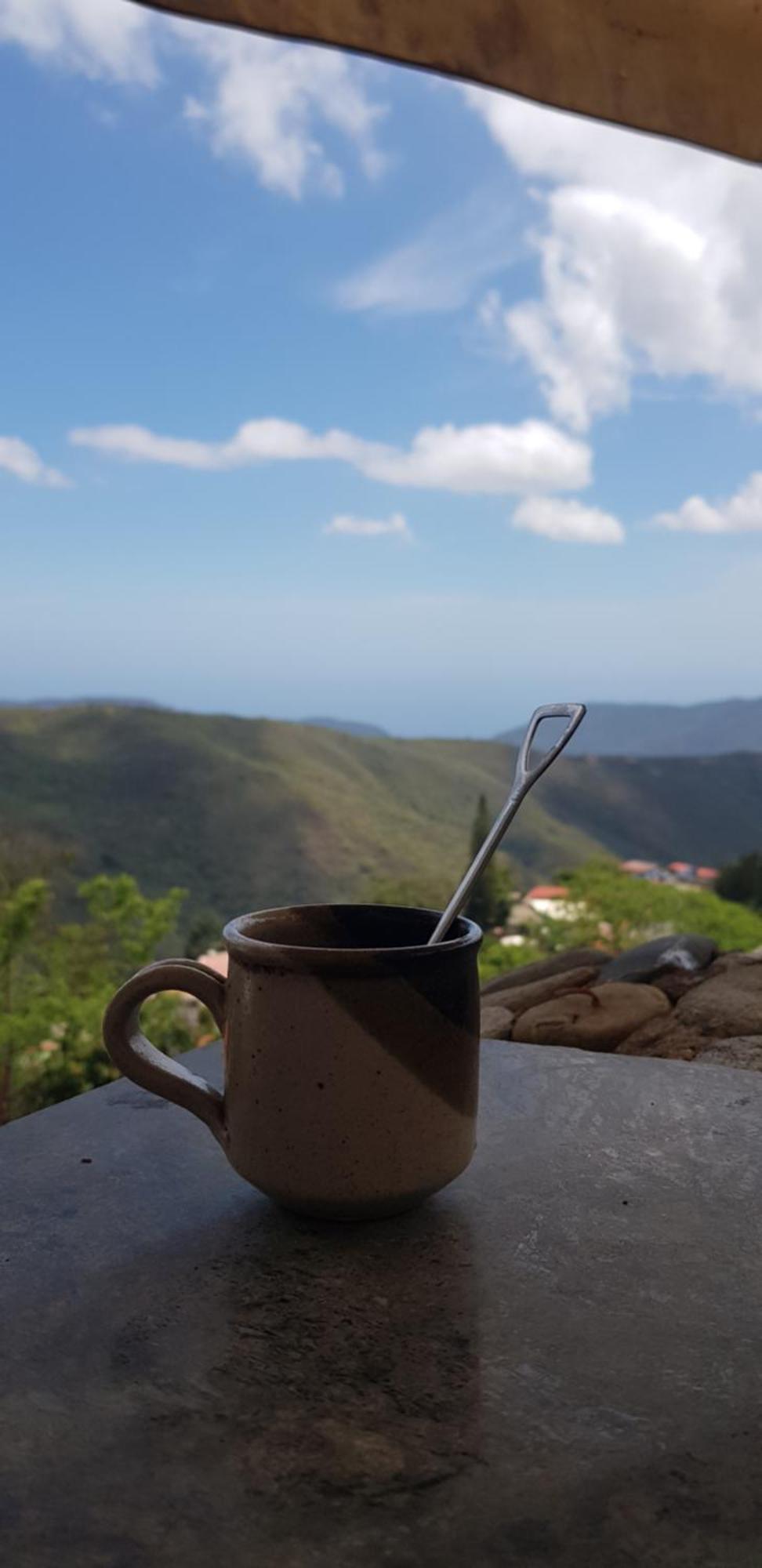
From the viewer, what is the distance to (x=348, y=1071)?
0.65 meters

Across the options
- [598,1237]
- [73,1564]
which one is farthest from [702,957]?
[73,1564]

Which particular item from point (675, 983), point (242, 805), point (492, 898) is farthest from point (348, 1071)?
point (242, 805)

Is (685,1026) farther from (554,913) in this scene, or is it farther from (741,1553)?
(554,913)

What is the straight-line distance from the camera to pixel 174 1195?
0.75m

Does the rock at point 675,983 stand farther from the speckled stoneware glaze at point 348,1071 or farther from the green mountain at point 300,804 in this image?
the green mountain at point 300,804

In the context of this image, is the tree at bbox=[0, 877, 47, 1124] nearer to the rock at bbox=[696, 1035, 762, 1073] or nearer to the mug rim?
the rock at bbox=[696, 1035, 762, 1073]

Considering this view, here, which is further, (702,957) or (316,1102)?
(702,957)

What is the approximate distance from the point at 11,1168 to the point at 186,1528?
0.39 metres

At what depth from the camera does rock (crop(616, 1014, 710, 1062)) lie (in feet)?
4.83

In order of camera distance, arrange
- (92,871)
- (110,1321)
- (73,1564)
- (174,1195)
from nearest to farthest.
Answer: (73,1564)
(110,1321)
(174,1195)
(92,871)

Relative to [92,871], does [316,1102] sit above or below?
above

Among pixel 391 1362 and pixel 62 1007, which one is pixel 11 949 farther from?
pixel 391 1362

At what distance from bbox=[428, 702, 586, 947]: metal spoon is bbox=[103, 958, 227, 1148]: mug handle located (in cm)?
15

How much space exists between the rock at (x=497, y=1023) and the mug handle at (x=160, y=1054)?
838mm
